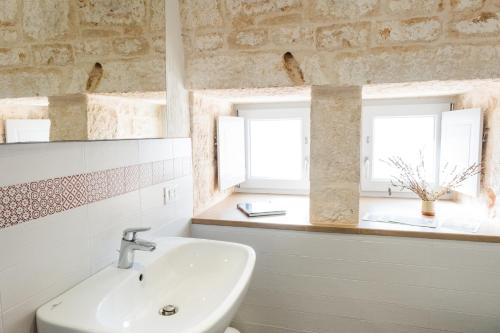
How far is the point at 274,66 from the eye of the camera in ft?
5.97

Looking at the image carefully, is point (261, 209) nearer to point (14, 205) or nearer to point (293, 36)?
point (293, 36)

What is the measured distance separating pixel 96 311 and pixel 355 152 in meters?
1.35

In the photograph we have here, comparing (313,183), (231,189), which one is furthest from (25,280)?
(231,189)

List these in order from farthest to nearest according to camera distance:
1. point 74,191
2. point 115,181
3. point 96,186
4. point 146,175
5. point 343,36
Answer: point 343,36
point 146,175
point 115,181
point 96,186
point 74,191

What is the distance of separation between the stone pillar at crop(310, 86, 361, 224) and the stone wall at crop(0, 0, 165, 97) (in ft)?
2.73

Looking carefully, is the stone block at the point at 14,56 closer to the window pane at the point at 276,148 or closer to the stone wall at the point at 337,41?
the stone wall at the point at 337,41

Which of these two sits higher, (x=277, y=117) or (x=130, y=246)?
(x=277, y=117)

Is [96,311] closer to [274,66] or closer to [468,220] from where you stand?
[274,66]

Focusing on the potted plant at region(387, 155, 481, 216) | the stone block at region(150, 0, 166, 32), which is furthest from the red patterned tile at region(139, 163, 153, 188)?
the potted plant at region(387, 155, 481, 216)

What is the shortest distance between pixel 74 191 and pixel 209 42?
3.63 ft

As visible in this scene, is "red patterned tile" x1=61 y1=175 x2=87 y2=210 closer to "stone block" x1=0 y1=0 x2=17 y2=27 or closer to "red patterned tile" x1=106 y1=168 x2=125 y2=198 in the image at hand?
"red patterned tile" x1=106 y1=168 x2=125 y2=198

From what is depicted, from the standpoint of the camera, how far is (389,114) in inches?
96.7

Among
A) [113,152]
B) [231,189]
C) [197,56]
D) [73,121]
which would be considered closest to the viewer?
[73,121]

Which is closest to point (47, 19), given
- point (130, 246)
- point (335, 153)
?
point (130, 246)
